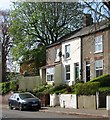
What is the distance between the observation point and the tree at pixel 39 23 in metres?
49.8

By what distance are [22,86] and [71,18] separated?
12081 millimetres

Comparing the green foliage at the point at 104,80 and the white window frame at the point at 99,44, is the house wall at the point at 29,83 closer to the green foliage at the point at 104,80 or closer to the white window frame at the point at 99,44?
the white window frame at the point at 99,44

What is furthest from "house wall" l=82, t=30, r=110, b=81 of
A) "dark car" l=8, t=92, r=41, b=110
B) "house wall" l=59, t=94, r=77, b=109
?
"dark car" l=8, t=92, r=41, b=110

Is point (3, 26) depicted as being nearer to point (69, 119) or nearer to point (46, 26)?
Answer: point (46, 26)

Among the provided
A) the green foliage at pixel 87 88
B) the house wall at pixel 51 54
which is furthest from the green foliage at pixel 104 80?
the house wall at pixel 51 54

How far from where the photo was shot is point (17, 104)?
109 feet

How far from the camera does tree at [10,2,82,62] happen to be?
164 ft

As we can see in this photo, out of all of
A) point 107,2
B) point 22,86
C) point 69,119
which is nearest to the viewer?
point 107,2

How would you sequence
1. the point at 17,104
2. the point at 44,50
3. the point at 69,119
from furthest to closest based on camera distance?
the point at 44,50, the point at 17,104, the point at 69,119

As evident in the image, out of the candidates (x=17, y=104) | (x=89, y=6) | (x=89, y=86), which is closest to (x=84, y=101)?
(x=89, y=86)

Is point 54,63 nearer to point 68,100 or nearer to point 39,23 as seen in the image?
point 39,23

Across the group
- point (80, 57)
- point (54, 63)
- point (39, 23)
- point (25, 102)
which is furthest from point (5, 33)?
point (25, 102)

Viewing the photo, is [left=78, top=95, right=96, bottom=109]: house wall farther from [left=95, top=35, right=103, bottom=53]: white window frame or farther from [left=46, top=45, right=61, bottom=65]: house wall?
[left=46, top=45, right=61, bottom=65]: house wall

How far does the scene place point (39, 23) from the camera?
5116cm
